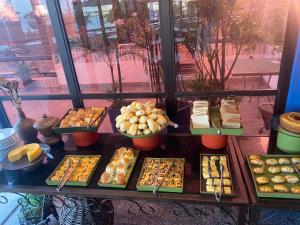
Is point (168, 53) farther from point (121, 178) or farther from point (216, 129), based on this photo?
point (121, 178)

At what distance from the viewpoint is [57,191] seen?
1188 millimetres

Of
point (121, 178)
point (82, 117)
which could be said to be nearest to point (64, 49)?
point (82, 117)

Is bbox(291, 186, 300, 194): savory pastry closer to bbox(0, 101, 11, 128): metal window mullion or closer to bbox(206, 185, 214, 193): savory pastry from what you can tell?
bbox(206, 185, 214, 193): savory pastry

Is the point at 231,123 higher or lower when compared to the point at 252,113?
higher

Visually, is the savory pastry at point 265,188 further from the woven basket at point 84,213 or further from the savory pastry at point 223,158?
the woven basket at point 84,213

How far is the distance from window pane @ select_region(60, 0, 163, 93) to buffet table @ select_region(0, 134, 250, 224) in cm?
36

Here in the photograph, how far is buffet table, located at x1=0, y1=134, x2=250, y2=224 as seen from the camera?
1082 mm

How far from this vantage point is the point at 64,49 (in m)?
1.54

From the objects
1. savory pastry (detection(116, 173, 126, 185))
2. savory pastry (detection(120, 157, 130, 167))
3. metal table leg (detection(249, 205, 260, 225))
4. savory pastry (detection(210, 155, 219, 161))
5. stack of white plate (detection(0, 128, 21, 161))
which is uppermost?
stack of white plate (detection(0, 128, 21, 161))

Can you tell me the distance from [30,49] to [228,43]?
4.16 ft

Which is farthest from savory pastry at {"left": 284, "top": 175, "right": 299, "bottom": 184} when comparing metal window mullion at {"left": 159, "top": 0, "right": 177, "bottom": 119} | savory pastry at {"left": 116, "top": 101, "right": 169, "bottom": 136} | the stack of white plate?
the stack of white plate

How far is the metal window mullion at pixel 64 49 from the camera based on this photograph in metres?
1.45

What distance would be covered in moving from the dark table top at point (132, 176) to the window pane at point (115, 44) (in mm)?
362

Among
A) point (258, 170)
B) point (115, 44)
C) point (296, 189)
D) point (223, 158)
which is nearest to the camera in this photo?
point (296, 189)
